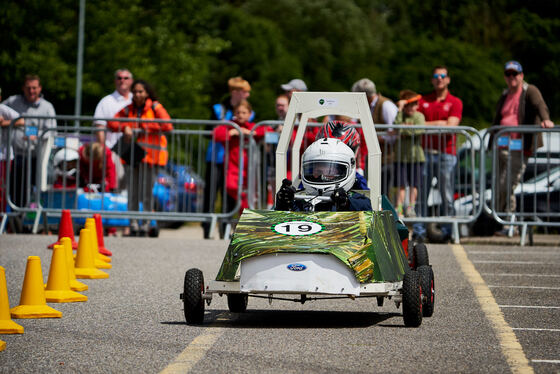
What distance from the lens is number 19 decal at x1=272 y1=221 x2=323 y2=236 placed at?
362 inches

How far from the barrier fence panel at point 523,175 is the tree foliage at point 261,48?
2093cm

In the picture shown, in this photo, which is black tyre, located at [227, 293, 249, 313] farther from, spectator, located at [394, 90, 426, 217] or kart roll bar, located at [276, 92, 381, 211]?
spectator, located at [394, 90, 426, 217]

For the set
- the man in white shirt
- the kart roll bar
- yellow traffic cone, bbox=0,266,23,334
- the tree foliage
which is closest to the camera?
yellow traffic cone, bbox=0,266,23,334

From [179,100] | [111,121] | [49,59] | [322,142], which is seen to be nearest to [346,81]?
[179,100]

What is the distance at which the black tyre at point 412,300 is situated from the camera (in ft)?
29.4

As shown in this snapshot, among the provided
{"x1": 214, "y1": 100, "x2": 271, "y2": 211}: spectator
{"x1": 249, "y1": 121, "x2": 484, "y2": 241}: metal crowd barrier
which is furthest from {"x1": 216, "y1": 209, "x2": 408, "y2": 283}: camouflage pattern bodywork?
{"x1": 214, "y1": 100, "x2": 271, "y2": 211}: spectator

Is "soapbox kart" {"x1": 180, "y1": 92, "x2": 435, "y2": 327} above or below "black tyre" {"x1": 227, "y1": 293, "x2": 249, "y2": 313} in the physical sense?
above

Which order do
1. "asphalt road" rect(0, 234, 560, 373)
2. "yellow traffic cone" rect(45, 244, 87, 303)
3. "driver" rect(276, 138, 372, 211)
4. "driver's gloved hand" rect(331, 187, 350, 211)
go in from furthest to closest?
"yellow traffic cone" rect(45, 244, 87, 303)
"driver" rect(276, 138, 372, 211)
"driver's gloved hand" rect(331, 187, 350, 211)
"asphalt road" rect(0, 234, 560, 373)

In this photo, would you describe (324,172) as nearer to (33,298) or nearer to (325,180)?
(325,180)

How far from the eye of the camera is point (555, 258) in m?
14.8

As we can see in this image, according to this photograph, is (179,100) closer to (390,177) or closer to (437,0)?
(437,0)

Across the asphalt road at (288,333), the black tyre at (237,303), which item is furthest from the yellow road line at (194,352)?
the black tyre at (237,303)

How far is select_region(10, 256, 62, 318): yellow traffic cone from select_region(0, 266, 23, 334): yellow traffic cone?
2.66 feet

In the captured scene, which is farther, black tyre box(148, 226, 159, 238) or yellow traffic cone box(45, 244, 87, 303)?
black tyre box(148, 226, 159, 238)
